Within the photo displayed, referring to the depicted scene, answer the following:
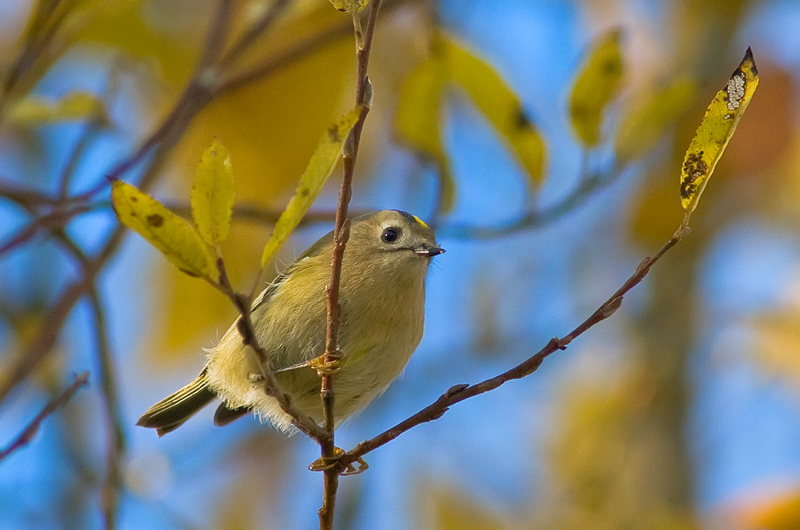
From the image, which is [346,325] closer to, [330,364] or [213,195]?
[330,364]

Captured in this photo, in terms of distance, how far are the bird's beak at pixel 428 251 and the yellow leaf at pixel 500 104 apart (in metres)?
0.25

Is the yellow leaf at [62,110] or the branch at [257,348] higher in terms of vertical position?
the yellow leaf at [62,110]

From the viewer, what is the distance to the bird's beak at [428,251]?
1710mm

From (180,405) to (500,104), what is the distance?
1088mm

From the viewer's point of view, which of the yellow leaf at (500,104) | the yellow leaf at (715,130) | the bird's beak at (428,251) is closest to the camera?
the yellow leaf at (715,130)

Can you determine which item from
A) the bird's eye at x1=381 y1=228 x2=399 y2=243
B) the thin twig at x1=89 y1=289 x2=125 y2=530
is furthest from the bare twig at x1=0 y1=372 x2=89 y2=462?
the bird's eye at x1=381 y1=228 x2=399 y2=243

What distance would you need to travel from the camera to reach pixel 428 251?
5.71 feet

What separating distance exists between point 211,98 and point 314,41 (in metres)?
0.24

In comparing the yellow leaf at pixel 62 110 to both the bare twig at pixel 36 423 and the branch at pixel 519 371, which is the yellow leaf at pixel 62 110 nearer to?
the bare twig at pixel 36 423

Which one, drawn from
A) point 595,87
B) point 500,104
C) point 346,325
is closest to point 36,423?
point 346,325

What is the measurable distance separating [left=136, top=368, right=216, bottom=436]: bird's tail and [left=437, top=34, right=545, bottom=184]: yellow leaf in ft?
3.12

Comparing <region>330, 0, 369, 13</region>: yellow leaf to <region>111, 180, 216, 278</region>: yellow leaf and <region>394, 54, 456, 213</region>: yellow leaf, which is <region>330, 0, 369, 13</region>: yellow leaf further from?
<region>394, 54, 456, 213</region>: yellow leaf

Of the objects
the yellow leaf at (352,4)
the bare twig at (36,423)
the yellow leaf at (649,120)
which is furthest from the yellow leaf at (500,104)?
the bare twig at (36,423)

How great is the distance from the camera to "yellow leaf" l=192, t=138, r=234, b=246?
779 mm
